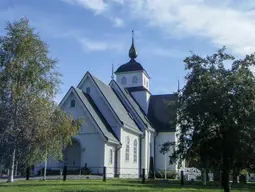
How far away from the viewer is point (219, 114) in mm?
16250

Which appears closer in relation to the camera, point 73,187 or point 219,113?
point 219,113

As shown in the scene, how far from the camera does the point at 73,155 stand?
115 feet

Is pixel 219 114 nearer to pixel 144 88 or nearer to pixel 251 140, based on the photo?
pixel 251 140

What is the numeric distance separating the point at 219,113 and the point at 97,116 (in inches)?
764

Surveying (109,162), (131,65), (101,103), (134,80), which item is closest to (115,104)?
(101,103)

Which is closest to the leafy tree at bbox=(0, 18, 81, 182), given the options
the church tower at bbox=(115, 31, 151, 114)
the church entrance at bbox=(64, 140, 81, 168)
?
the church entrance at bbox=(64, 140, 81, 168)

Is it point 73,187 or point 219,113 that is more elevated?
point 219,113

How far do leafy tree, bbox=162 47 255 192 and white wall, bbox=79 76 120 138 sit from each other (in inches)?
681

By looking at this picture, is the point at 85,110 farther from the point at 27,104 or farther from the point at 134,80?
the point at 134,80

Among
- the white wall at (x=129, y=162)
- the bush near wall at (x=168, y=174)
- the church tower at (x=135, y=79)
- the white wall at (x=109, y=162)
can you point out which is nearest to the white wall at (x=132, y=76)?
the church tower at (x=135, y=79)

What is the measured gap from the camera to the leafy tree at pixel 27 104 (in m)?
19.0

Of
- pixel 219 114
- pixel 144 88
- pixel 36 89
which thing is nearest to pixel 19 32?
pixel 36 89

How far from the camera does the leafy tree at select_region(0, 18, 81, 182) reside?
19.0m

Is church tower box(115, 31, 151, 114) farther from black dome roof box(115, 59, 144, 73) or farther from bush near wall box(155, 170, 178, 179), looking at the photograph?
bush near wall box(155, 170, 178, 179)
